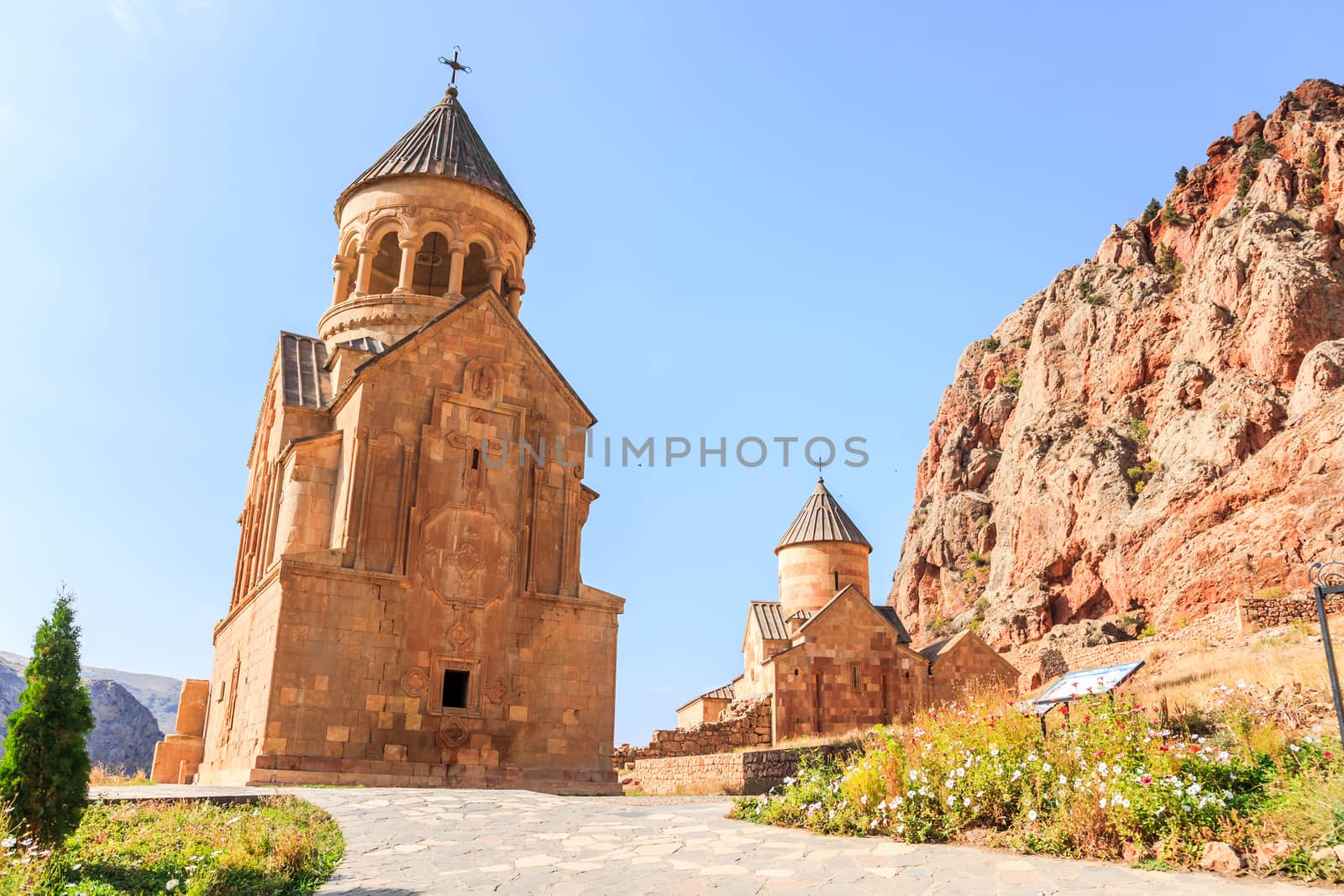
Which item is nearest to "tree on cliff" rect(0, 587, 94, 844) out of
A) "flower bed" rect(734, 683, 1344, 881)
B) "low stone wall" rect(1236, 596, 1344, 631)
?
"flower bed" rect(734, 683, 1344, 881)

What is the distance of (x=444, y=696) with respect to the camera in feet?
39.3

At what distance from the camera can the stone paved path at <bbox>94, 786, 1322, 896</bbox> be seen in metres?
4.47

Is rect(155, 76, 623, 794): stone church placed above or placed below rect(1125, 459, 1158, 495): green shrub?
below

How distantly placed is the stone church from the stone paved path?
3.92 m

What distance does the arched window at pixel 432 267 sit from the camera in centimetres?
1755

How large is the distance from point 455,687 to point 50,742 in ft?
23.1

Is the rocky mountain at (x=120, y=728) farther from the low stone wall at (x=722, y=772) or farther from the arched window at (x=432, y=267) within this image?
the low stone wall at (x=722, y=772)

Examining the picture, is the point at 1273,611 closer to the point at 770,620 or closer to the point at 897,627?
the point at 897,627

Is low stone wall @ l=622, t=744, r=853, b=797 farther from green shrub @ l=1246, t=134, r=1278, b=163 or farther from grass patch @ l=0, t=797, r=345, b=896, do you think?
green shrub @ l=1246, t=134, r=1278, b=163

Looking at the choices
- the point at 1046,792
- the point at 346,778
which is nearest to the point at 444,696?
the point at 346,778

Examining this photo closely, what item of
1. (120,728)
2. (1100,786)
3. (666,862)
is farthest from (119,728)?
(1100,786)

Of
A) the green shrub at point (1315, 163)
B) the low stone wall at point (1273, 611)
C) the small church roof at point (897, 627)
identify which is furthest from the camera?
the green shrub at point (1315, 163)

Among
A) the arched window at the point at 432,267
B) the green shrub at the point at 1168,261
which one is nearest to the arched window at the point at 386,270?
the arched window at the point at 432,267

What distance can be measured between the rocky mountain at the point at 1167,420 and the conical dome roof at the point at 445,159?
939 inches
